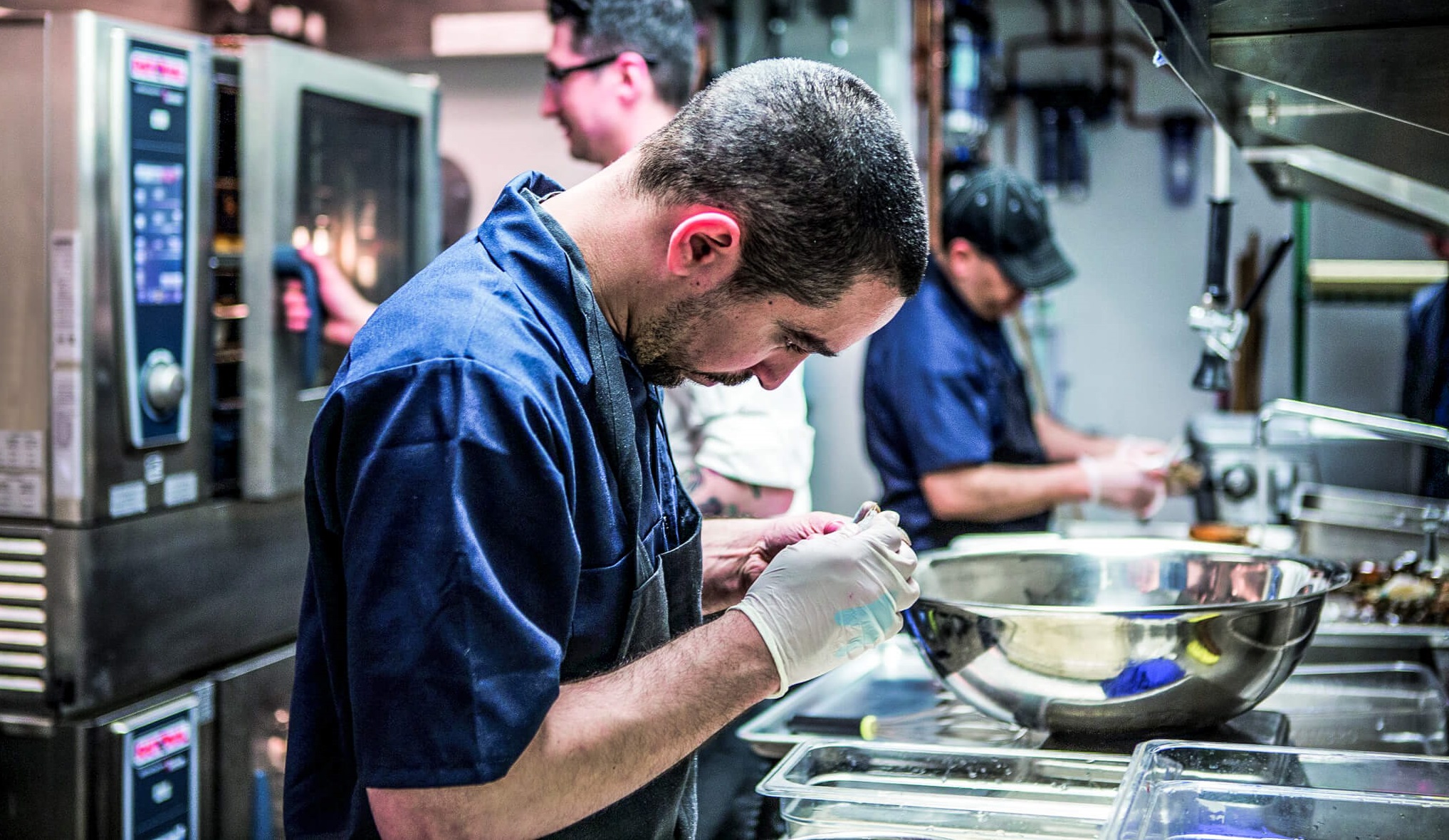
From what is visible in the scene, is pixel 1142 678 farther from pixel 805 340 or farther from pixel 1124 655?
pixel 805 340

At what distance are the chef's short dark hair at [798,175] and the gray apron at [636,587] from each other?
0.13 meters

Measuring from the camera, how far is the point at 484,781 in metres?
0.91

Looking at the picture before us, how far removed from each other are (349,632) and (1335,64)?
105cm

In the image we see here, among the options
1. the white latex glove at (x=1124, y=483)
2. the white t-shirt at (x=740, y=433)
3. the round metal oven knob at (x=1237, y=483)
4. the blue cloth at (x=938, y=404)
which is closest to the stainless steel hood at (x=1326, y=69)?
the white t-shirt at (x=740, y=433)

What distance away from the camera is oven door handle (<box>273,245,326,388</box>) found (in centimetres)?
224

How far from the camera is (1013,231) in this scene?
2.88 m

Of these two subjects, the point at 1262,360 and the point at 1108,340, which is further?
the point at 1108,340

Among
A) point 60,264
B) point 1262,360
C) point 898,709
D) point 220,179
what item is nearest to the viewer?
point 898,709

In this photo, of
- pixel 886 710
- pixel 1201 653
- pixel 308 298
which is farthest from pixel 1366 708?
pixel 308 298

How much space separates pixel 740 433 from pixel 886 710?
524mm

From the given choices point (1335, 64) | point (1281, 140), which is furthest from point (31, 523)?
point (1281, 140)

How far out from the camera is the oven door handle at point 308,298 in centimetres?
224

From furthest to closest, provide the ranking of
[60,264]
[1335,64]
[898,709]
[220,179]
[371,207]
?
[371,207] → [220,179] → [60,264] → [898,709] → [1335,64]

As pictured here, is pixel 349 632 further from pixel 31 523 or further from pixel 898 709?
pixel 31 523
